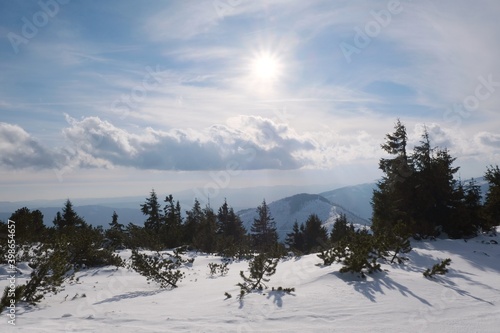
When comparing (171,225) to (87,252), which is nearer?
(87,252)

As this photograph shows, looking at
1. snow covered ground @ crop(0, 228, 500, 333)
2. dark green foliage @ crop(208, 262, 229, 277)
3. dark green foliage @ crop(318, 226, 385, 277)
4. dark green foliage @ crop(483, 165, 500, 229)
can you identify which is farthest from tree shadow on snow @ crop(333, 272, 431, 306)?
dark green foliage @ crop(483, 165, 500, 229)

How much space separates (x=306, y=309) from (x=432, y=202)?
17.3 m

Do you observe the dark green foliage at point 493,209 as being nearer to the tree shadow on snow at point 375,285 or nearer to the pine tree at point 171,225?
the tree shadow on snow at point 375,285

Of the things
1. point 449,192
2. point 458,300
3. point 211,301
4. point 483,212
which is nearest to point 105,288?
point 211,301

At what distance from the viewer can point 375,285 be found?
29.9 feet

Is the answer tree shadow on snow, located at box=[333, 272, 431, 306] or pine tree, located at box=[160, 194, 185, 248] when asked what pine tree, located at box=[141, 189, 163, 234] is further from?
tree shadow on snow, located at box=[333, 272, 431, 306]

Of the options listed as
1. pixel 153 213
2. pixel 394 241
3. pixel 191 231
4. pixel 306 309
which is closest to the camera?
pixel 306 309

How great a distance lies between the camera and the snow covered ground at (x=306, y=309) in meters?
6.29

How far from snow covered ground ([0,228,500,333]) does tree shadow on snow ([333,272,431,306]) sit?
0.03 m

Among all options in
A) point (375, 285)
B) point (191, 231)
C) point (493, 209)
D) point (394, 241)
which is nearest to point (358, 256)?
point (375, 285)

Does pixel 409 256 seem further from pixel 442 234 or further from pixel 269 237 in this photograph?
pixel 269 237

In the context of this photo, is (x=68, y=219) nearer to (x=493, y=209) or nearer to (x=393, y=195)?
(x=393, y=195)

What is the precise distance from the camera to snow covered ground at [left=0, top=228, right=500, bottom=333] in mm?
6293

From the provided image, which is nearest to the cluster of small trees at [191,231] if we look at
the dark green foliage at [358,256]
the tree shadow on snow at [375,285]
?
the dark green foliage at [358,256]
